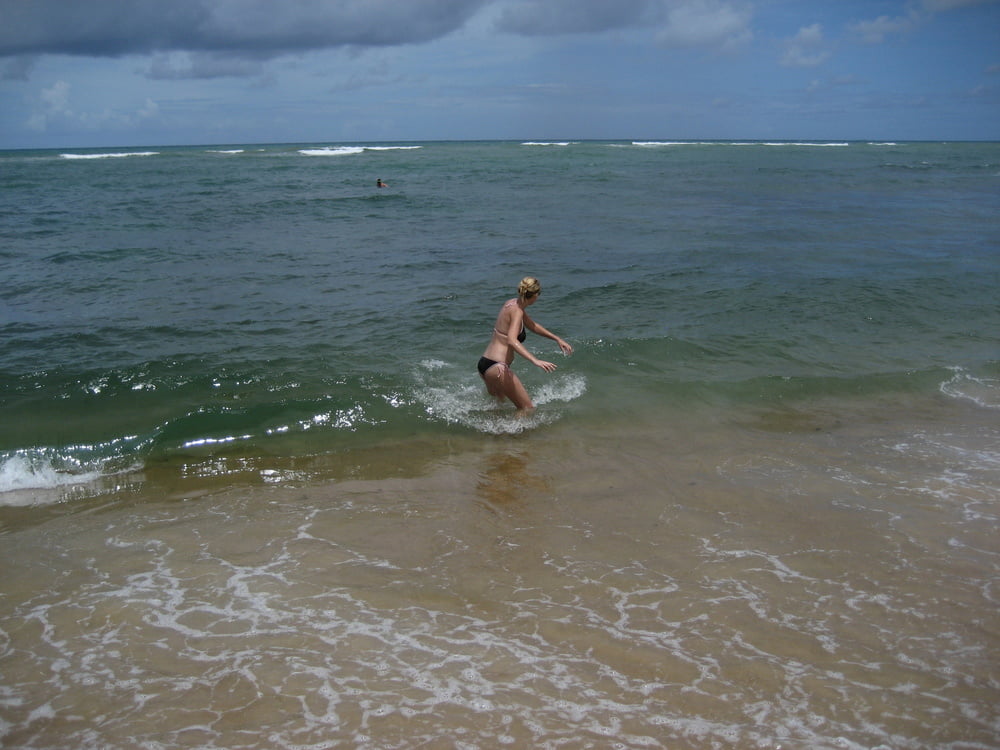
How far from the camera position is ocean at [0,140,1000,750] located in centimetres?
390

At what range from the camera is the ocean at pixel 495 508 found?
3.90 meters

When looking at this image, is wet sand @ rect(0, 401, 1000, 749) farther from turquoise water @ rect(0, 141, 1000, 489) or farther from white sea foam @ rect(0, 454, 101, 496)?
turquoise water @ rect(0, 141, 1000, 489)

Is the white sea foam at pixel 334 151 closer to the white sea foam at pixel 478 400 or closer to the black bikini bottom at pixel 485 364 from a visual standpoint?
the white sea foam at pixel 478 400

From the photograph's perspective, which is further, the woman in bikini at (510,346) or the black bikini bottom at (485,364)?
the black bikini bottom at (485,364)

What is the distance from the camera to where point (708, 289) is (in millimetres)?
13578

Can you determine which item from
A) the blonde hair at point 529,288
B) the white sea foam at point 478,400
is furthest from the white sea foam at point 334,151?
the blonde hair at point 529,288

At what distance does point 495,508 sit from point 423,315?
634 centimetres

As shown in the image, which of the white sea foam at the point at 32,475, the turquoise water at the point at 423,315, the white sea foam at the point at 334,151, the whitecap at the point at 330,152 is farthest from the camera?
the white sea foam at the point at 334,151

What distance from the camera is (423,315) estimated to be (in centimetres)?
1209

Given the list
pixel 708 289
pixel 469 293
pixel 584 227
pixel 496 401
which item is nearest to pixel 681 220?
pixel 584 227

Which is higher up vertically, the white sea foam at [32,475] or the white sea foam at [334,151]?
the white sea foam at [334,151]

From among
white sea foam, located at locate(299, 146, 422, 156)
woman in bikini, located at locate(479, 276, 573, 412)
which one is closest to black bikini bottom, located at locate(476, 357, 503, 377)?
woman in bikini, located at locate(479, 276, 573, 412)

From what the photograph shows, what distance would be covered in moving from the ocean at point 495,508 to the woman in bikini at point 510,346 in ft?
0.97

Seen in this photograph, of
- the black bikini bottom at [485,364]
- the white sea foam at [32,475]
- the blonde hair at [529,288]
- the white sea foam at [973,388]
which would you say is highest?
the blonde hair at [529,288]
